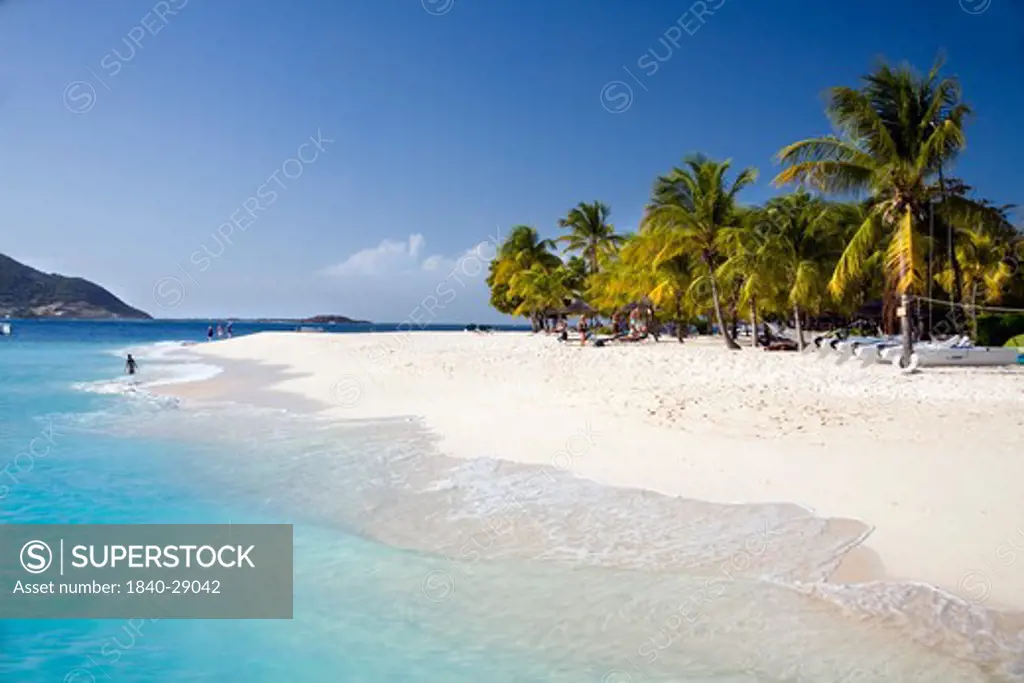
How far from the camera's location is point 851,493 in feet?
20.9

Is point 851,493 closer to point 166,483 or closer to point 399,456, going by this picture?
point 399,456

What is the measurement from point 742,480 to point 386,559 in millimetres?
4038

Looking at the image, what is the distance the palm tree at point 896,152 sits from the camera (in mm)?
14695

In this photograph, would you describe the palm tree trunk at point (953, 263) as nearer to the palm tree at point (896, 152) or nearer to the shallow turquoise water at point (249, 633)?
the palm tree at point (896, 152)

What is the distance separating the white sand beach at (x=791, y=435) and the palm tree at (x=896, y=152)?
Answer: 320cm

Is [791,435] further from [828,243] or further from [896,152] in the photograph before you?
[828,243]

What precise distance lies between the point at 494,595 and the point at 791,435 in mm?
5662

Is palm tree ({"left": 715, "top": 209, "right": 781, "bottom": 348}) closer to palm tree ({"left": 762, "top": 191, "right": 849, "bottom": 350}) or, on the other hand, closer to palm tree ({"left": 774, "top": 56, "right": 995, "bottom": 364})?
palm tree ({"left": 762, "top": 191, "right": 849, "bottom": 350})

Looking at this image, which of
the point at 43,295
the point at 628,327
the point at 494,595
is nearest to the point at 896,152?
the point at 494,595

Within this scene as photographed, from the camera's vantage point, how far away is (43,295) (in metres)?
171

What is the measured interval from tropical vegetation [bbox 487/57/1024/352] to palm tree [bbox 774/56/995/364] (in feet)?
0.10

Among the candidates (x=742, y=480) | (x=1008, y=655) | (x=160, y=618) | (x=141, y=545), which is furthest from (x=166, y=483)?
(x=1008, y=655)

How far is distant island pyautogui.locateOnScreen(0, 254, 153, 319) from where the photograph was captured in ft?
528

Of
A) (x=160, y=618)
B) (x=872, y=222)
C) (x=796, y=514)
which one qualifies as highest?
(x=872, y=222)
